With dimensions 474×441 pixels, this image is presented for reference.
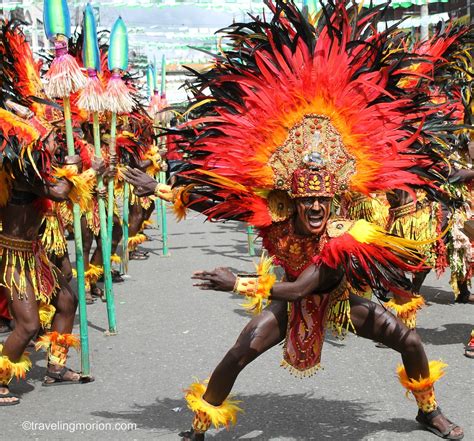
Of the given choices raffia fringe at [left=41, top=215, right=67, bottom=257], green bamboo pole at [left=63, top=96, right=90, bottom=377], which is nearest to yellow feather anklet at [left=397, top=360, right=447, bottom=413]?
green bamboo pole at [left=63, top=96, right=90, bottom=377]

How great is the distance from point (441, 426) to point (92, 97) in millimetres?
3744

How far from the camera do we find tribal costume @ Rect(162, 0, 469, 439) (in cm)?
428

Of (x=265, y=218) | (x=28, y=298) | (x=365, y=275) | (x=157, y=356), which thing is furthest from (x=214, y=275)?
(x=157, y=356)

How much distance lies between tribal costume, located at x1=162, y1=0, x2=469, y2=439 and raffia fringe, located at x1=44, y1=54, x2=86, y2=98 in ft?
4.19

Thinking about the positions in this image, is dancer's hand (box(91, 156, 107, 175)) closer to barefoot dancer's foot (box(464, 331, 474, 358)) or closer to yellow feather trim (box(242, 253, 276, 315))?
yellow feather trim (box(242, 253, 276, 315))

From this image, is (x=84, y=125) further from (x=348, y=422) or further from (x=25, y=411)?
(x=348, y=422)

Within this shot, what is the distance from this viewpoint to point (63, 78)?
213 inches

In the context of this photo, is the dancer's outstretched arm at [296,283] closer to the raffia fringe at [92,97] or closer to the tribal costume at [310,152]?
the tribal costume at [310,152]

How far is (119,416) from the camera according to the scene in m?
5.18

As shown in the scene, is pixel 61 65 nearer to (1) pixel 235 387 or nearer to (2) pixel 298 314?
(2) pixel 298 314

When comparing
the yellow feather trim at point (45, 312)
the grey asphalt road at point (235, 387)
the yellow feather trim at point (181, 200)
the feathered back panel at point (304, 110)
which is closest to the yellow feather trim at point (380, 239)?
the feathered back panel at point (304, 110)

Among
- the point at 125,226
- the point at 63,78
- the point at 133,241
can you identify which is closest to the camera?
the point at 63,78

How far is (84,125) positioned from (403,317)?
167 inches

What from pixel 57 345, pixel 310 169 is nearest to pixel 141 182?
pixel 310 169
